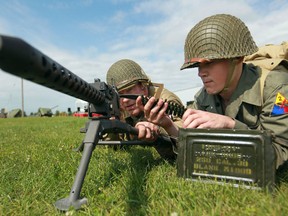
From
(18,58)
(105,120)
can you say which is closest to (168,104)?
(105,120)

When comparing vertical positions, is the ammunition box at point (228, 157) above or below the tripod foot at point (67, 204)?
above

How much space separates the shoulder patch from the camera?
2.68 metres

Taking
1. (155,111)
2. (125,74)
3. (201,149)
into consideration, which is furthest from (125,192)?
(125,74)

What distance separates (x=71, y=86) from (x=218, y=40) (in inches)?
76.9

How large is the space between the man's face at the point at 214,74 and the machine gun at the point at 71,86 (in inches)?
37.7

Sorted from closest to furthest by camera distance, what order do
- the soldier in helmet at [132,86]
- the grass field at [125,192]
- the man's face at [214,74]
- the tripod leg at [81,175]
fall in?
the grass field at [125,192], the tripod leg at [81,175], the man's face at [214,74], the soldier in helmet at [132,86]

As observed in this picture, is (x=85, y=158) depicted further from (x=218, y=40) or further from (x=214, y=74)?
(x=218, y=40)

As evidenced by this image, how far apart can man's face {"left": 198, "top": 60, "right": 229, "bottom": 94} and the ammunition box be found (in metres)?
0.73

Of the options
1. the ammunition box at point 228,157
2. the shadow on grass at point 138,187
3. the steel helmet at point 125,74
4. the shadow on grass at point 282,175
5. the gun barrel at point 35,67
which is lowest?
the shadow on grass at point 138,187

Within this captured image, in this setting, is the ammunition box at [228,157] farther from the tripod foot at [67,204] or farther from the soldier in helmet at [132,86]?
the soldier in helmet at [132,86]

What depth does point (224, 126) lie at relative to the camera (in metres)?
2.73

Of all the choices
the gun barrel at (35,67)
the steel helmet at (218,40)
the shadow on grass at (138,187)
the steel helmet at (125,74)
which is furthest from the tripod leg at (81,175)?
the steel helmet at (125,74)

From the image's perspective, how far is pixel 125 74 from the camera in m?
4.77

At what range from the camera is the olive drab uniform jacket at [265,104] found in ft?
8.64
